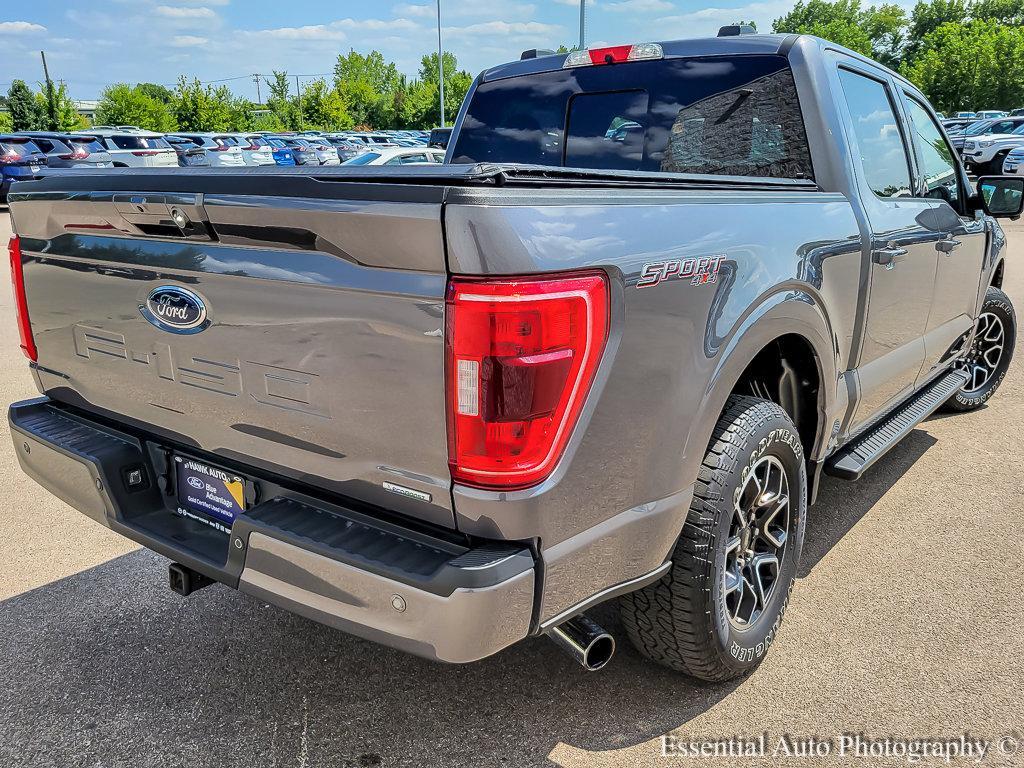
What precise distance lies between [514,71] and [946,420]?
362 centimetres

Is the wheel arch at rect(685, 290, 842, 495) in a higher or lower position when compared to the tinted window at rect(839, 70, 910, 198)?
lower

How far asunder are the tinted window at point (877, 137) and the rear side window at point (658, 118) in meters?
0.39

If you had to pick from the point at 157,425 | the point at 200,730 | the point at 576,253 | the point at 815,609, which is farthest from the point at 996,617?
the point at 157,425

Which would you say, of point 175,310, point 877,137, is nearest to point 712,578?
point 175,310

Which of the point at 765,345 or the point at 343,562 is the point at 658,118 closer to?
the point at 765,345

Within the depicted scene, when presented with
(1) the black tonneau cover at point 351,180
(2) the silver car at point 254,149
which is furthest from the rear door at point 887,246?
(2) the silver car at point 254,149

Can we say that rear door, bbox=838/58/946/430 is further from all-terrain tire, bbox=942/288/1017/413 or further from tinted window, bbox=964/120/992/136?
tinted window, bbox=964/120/992/136

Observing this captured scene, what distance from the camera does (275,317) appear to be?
1.99m

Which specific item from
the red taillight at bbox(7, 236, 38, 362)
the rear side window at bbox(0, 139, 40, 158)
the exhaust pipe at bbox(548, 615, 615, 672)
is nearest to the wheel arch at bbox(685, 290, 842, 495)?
the exhaust pipe at bbox(548, 615, 615, 672)

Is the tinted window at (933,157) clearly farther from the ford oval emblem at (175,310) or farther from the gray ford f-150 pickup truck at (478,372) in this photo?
the ford oval emblem at (175,310)

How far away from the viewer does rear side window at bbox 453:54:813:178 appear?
3.21 meters

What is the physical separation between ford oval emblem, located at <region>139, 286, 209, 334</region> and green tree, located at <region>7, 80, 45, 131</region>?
6274 cm

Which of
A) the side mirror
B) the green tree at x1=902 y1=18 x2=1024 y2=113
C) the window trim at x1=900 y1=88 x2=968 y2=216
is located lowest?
the side mirror

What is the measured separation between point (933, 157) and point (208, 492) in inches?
153
